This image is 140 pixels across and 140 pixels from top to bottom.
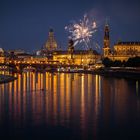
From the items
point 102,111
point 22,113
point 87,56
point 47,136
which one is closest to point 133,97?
point 102,111

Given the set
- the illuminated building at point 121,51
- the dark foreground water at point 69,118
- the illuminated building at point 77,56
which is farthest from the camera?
the illuminated building at point 77,56

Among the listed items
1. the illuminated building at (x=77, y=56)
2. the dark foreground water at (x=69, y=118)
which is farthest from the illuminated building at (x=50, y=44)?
the dark foreground water at (x=69, y=118)

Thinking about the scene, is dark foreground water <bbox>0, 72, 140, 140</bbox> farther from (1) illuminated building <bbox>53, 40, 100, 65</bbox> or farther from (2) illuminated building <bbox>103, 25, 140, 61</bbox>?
(1) illuminated building <bbox>53, 40, 100, 65</bbox>

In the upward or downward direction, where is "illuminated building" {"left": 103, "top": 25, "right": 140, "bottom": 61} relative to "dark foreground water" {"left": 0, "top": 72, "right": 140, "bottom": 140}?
upward

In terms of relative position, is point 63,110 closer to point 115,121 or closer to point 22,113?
point 22,113

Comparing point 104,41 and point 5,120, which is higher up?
point 104,41

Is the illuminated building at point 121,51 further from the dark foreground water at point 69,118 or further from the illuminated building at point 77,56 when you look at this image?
the dark foreground water at point 69,118

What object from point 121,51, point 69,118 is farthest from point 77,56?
point 69,118

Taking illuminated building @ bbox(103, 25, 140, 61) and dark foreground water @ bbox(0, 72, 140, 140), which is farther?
illuminated building @ bbox(103, 25, 140, 61)

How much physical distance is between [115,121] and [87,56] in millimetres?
Answer: 95335

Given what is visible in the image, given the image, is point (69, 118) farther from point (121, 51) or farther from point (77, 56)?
point (77, 56)

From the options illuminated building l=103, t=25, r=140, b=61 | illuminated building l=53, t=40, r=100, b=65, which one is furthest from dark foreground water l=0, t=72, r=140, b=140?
illuminated building l=53, t=40, r=100, b=65

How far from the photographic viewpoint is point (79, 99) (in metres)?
27.2

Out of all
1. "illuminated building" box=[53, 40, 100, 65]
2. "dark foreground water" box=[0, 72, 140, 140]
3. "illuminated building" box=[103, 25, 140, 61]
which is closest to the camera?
"dark foreground water" box=[0, 72, 140, 140]
